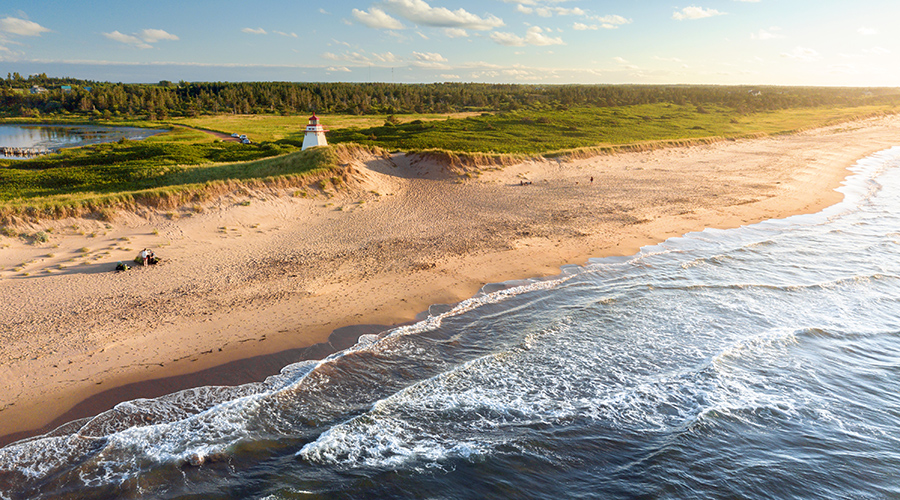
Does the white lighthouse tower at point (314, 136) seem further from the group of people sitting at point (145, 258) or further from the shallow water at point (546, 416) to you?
the shallow water at point (546, 416)

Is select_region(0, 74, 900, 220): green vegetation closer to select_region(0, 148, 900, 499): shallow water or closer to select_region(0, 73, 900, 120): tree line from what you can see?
select_region(0, 73, 900, 120): tree line

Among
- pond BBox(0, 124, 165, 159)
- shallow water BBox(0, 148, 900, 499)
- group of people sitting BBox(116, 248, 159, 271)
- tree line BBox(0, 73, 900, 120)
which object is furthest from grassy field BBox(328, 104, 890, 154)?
pond BBox(0, 124, 165, 159)

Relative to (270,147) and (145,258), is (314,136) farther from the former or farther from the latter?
(145,258)

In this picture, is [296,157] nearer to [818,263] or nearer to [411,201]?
[411,201]

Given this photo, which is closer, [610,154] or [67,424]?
[67,424]

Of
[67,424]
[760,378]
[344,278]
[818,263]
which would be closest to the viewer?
[67,424]

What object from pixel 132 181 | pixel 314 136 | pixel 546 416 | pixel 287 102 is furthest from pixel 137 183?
pixel 287 102

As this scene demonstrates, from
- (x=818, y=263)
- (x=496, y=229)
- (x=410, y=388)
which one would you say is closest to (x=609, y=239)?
(x=496, y=229)

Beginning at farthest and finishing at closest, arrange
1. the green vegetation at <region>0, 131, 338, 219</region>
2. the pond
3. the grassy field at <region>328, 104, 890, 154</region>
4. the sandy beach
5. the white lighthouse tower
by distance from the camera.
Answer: the pond
the grassy field at <region>328, 104, 890, 154</region>
the white lighthouse tower
the green vegetation at <region>0, 131, 338, 219</region>
the sandy beach
